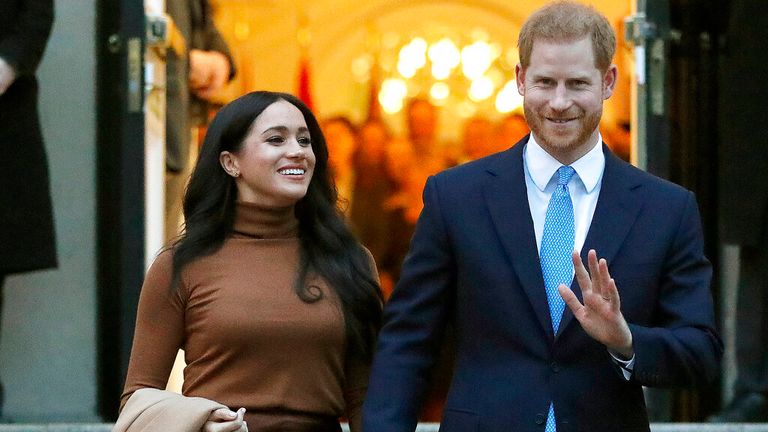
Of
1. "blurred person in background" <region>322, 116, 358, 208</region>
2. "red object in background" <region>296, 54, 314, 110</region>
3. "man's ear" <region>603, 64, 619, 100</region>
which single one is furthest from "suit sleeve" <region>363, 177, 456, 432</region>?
"red object in background" <region>296, 54, 314, 110</region>

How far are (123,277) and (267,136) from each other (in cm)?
205

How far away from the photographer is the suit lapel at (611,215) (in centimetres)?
342

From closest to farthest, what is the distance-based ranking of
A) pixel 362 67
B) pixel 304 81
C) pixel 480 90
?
pixel 304 81 < pixel 480 90 < pixel 362 67

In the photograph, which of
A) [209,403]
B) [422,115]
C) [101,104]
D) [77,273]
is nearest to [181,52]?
[101,104]

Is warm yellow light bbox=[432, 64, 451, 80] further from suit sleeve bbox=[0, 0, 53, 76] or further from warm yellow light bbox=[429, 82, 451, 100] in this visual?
suit sleeve bbox=[0, 0, 53, 76]

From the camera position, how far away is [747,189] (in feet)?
19.9

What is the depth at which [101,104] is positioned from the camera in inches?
240

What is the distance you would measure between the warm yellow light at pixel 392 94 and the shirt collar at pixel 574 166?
1159cm

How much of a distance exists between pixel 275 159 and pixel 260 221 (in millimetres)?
178

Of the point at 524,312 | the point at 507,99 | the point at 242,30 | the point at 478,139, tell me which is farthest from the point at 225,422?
the point at 507,99

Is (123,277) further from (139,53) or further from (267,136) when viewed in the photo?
(267,136)

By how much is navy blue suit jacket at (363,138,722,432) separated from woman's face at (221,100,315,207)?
0.54 metres

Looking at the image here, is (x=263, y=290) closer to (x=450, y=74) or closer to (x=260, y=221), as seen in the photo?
(x=260, y=221)

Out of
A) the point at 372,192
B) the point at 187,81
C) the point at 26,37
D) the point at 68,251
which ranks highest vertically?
the point at 26,37
